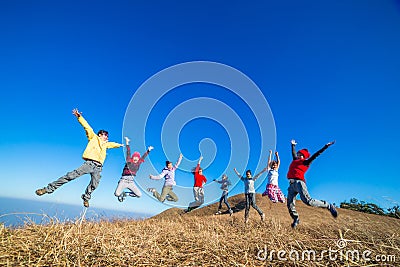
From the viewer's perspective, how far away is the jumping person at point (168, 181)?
39.3 ft

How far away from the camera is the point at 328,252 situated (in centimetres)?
355

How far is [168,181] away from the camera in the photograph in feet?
41.1

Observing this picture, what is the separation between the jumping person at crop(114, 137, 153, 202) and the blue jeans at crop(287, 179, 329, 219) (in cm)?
535

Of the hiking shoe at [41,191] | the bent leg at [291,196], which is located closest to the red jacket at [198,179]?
the bent leg at [291,196]

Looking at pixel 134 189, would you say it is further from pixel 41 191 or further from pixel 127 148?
pixel 41 191

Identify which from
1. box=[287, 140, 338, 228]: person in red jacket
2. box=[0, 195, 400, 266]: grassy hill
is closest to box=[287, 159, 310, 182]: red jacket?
box=[287, 140, 338, 228]: person in red jacket

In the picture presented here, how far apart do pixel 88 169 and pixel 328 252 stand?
23.9 ft

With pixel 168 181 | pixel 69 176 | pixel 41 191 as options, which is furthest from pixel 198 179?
pixel 41 191

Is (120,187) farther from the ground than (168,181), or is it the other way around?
(168,181)

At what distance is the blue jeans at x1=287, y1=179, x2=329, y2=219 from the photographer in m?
8.46

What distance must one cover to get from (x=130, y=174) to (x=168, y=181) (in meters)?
2.11

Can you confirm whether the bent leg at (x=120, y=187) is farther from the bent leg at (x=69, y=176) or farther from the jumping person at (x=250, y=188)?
the jumping person at (x=250, y=188)

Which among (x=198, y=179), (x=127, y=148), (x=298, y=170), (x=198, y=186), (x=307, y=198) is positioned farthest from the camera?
(x=198, y=179)

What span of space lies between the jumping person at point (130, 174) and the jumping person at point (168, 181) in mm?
1094
